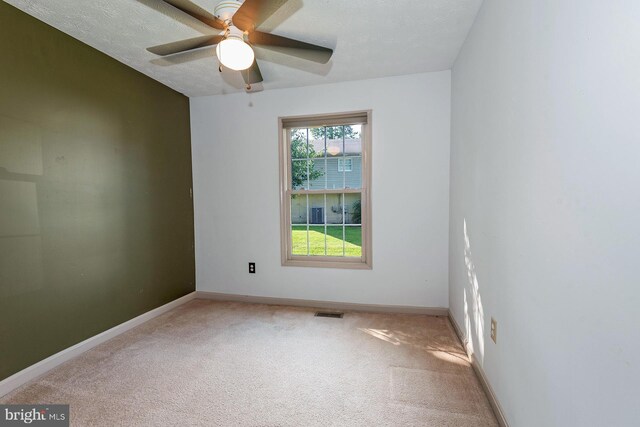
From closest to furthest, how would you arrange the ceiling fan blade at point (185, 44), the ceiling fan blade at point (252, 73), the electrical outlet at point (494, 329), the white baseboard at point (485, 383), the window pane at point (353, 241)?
the white baseboard at point (485, 383) < the electrical outlet at point (494, 329) < the ceiling fan blade at point (185, 44) < the ceiling fan blade at point (252, 73) < the window pane at point (353, 241)

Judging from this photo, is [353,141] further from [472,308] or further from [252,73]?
[472,308]

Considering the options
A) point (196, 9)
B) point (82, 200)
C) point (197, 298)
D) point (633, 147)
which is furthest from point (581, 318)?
point (197, 298)

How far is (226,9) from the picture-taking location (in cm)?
159

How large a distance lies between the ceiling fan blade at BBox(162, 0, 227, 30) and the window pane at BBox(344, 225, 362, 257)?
2313mm

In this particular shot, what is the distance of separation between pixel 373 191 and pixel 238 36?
1.97m

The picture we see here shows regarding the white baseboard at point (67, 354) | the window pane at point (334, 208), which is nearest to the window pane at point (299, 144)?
the window pane at point (334, 208)

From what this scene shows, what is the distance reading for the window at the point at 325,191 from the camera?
328cm

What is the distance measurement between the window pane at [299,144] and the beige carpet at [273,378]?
1.89 meters

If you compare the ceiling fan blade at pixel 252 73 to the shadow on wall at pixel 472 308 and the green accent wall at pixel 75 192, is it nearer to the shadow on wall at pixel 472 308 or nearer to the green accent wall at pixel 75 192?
the green accent wall at pixel 75 192

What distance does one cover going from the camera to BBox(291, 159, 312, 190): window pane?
3.46 m

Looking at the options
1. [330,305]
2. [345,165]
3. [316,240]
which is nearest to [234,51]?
[345,165]

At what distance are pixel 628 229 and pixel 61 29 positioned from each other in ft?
11.3

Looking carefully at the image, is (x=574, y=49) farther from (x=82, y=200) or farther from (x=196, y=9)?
(x=82, y=200)

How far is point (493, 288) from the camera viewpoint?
1701 mm
